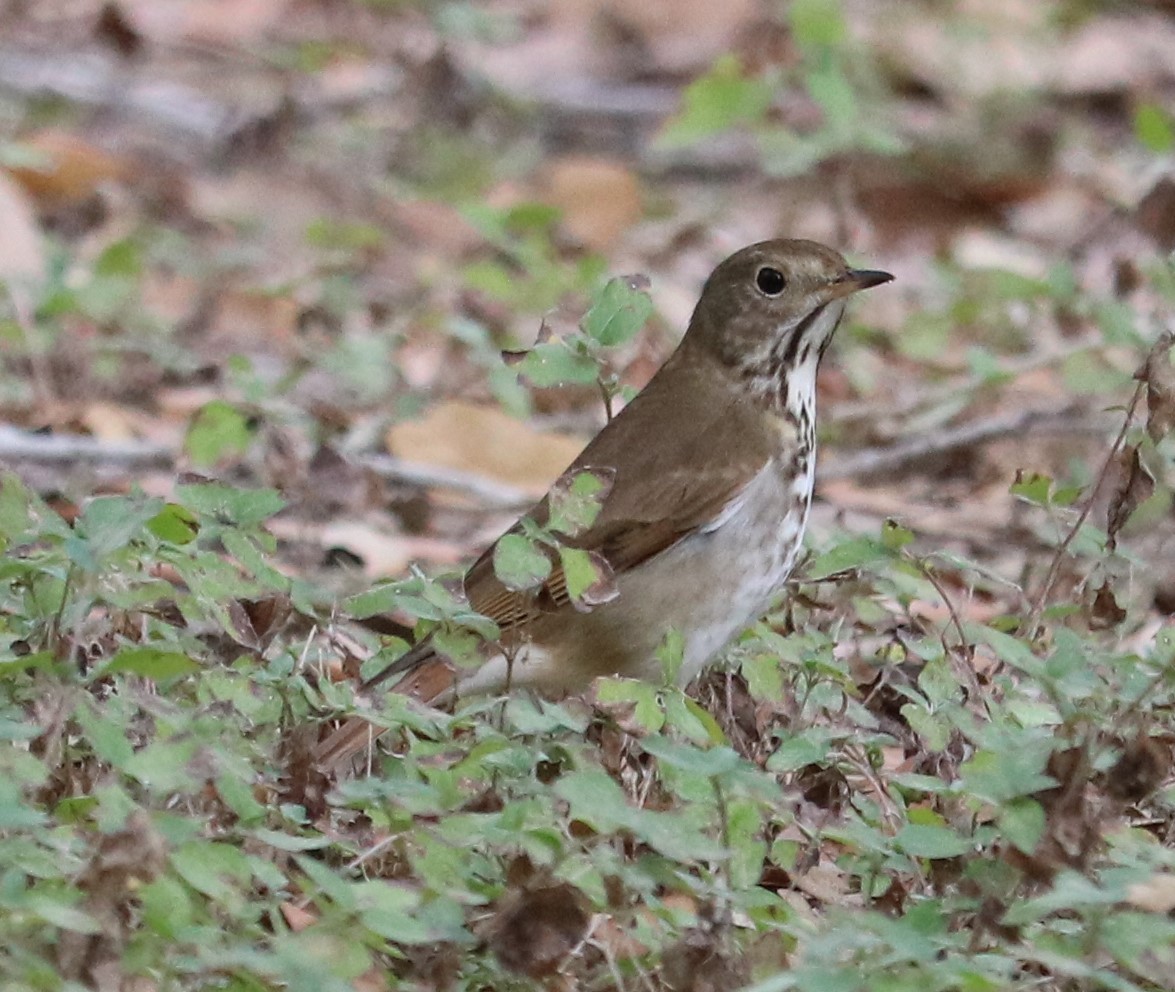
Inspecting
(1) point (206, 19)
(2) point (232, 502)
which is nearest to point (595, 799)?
(2) point (232, 502)

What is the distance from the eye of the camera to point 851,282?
4828 mm

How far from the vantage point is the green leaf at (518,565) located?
351 cm

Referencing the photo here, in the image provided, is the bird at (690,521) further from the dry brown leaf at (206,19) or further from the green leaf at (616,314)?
the dry brown leaf at (206,19)

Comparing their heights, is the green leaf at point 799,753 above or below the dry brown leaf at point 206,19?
above

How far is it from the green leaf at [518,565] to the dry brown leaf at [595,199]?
5.27 meters

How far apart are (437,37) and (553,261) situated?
8.15 ft

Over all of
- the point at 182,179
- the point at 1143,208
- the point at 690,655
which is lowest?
the point at 182,179

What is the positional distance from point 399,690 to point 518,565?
759mm

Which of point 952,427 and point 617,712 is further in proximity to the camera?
point 952,427

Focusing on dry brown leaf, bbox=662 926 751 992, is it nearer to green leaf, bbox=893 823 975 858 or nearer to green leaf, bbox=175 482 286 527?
green leaf, bbox=893 823 975 858

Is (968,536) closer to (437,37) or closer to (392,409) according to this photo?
(392,409)

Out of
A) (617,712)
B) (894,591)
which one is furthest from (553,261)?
(617,712)

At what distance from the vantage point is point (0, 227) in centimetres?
725

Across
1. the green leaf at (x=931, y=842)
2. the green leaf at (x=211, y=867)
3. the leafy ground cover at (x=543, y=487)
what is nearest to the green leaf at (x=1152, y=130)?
the leafy ground cover at (x=543, y=487)
